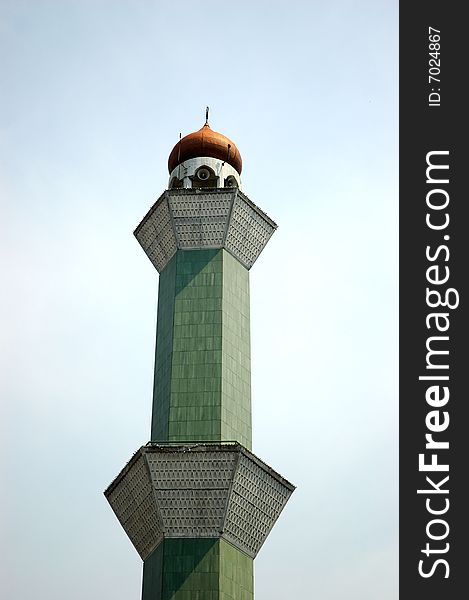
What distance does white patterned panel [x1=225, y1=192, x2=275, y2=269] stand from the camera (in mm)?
27994

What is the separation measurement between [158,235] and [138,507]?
8857mm

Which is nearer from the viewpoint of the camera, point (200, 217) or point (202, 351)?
point (202, 351)

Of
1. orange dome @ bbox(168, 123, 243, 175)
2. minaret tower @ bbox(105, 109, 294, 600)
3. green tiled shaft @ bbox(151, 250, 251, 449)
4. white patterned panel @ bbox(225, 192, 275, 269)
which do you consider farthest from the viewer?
orange dome @ bbox(168, 123, 243, 175)

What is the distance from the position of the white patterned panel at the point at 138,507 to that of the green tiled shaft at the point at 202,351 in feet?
4.26

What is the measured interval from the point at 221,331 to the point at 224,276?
6.60 ft

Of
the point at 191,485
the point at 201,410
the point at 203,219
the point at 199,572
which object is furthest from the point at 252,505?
the point at 203,219

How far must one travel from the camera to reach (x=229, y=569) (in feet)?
74.3

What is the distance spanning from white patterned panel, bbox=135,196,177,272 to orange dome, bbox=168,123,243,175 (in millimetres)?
2953

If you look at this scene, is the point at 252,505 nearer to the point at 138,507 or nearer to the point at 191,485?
the point at 191,485

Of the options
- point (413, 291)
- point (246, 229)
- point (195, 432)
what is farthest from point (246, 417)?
point (413, 291)

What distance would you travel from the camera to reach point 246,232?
28.5 meters

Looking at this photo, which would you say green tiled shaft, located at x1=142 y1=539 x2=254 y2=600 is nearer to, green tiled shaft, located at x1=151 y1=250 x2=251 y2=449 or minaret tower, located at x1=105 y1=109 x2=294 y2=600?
minaret tower, located at x1=105 y1=109 x2=294 y2=600

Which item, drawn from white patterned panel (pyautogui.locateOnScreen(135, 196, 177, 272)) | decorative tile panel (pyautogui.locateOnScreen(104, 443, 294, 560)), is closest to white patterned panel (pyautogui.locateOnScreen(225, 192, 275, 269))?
white patterned panel (pyautogui.locateOnScreen(135, 196, 177, 272))

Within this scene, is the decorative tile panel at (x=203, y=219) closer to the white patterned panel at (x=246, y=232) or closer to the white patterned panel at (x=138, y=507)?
the white patterned panel at (x=246, y=232)
